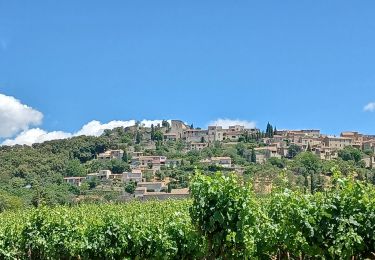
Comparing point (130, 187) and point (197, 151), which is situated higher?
point (197, 151)

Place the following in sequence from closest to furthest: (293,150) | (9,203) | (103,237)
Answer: (103,237) → (9,203) → (293,150)

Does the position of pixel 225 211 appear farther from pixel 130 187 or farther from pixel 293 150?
pixel 293 150

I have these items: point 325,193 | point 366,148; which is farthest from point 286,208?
point 366,148

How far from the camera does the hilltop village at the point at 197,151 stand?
96688mm

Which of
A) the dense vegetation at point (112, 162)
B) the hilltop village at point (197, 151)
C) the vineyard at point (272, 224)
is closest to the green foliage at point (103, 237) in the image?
the vineyard at point (272, 224)

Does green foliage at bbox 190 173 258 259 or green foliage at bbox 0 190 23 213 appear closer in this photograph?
green foliage at bbox 190 173 258 259

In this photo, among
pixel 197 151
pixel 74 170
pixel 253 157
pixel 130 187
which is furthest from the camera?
pixel 197 151

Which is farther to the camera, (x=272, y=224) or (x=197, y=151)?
(x=197, y=151)

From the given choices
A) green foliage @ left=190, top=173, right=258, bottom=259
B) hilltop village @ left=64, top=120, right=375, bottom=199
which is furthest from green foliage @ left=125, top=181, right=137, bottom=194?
green foliage @ left=190, top=173, right=258, bottom=259

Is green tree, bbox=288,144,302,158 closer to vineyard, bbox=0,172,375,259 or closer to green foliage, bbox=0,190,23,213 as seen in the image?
green foliage, bbox=0,190,23,213

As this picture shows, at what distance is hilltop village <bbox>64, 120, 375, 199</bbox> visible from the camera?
96688 millimetres

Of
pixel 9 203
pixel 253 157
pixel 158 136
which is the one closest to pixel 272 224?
pixel 9 203

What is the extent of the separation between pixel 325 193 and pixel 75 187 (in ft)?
262

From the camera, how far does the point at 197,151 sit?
125062 millimetres
